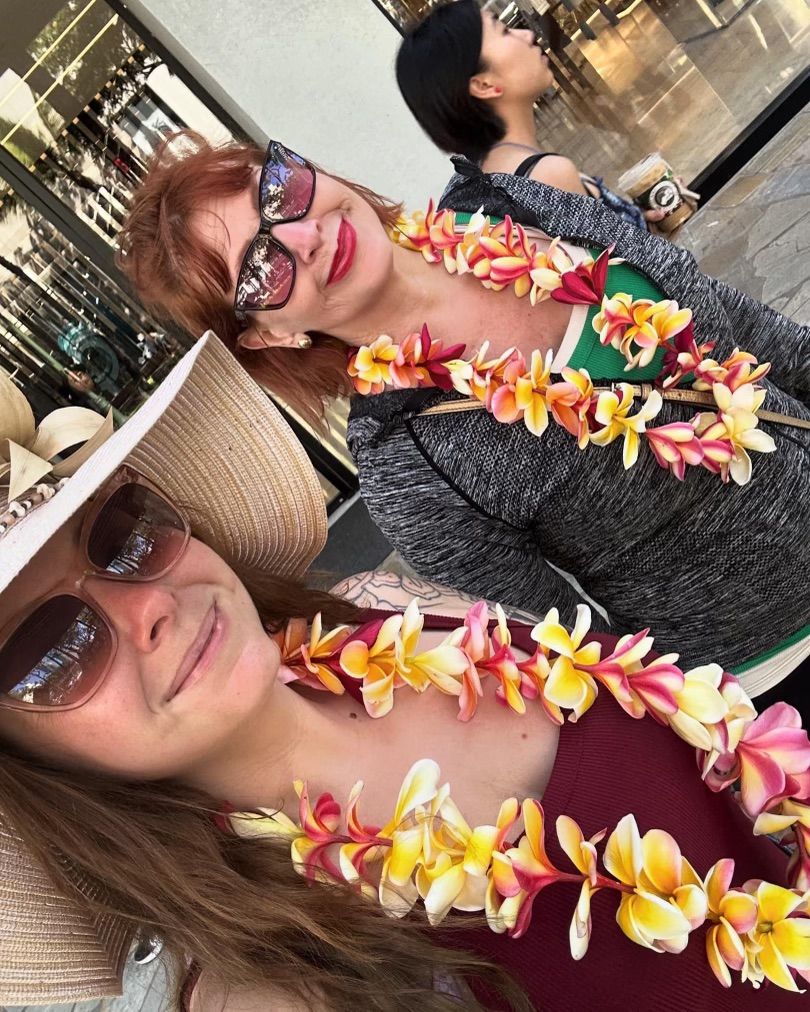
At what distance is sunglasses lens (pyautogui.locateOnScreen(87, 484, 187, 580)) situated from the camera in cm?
100

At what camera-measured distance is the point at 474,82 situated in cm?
224

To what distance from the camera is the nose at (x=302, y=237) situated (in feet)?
4.71

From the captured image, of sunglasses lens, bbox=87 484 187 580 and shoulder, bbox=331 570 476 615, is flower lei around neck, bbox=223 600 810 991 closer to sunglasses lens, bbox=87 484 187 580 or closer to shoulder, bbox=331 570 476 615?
shoulder, bbox=331 570 476 615

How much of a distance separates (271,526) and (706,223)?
3.63 m

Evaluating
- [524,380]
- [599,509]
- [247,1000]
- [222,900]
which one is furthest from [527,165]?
[247,1000]

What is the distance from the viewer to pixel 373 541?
4363mm

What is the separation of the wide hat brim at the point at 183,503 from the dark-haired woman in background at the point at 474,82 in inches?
53.5

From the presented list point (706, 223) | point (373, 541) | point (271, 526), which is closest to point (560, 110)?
point (706, 223)

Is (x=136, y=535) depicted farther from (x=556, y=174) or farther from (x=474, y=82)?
(x=474, y=82)

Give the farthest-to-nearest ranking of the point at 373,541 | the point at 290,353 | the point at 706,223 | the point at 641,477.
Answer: the point at 373,541 < the point at 706,223 < the point at 290,353 < the point at 641,477

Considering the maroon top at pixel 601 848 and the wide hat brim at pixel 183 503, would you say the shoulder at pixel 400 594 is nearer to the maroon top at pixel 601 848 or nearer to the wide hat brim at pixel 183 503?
the wide hat brim at pixel 183 503

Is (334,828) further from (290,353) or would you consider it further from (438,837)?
(290,353)

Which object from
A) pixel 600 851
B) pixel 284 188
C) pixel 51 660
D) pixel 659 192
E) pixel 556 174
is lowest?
pixel 659 192

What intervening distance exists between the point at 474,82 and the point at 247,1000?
2.42m
